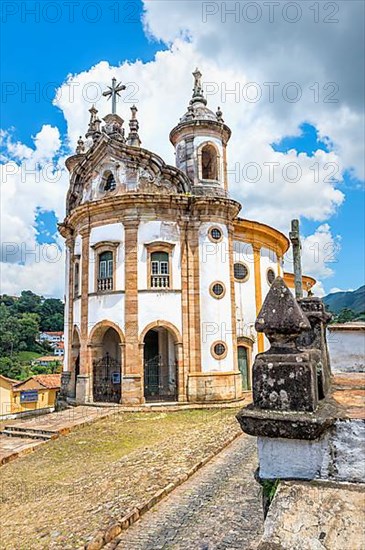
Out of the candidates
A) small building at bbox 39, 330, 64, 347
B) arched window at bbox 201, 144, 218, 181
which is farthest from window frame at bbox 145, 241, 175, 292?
small building at bbox 39, 330, 64, 347

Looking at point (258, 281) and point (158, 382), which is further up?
point (258, 281)

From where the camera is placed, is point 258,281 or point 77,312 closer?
point 77,312

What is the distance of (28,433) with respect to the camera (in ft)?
43.0

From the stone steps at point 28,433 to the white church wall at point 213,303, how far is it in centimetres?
680

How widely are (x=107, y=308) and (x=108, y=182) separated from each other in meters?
5.77

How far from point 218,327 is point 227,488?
10.6 metres

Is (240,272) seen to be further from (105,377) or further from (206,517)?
(206,517)

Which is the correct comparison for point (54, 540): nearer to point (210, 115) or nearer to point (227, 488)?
point (227, 488)

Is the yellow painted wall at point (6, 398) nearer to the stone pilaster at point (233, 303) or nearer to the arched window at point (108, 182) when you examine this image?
the arched window at point (108, 182)

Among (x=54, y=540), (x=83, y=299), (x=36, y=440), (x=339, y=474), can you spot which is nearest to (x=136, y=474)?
(x=54, y=540)

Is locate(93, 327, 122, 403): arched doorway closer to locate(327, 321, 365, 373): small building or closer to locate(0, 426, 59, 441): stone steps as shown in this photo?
locate(0, 426, 59, 441): stone steps

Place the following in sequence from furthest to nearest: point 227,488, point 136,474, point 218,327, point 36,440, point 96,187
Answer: point 96,187
point 218,327
point 36,440
point 136,474
point 227,488

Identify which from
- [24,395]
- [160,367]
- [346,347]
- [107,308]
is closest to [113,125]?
[107,308]

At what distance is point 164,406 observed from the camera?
16.4m
